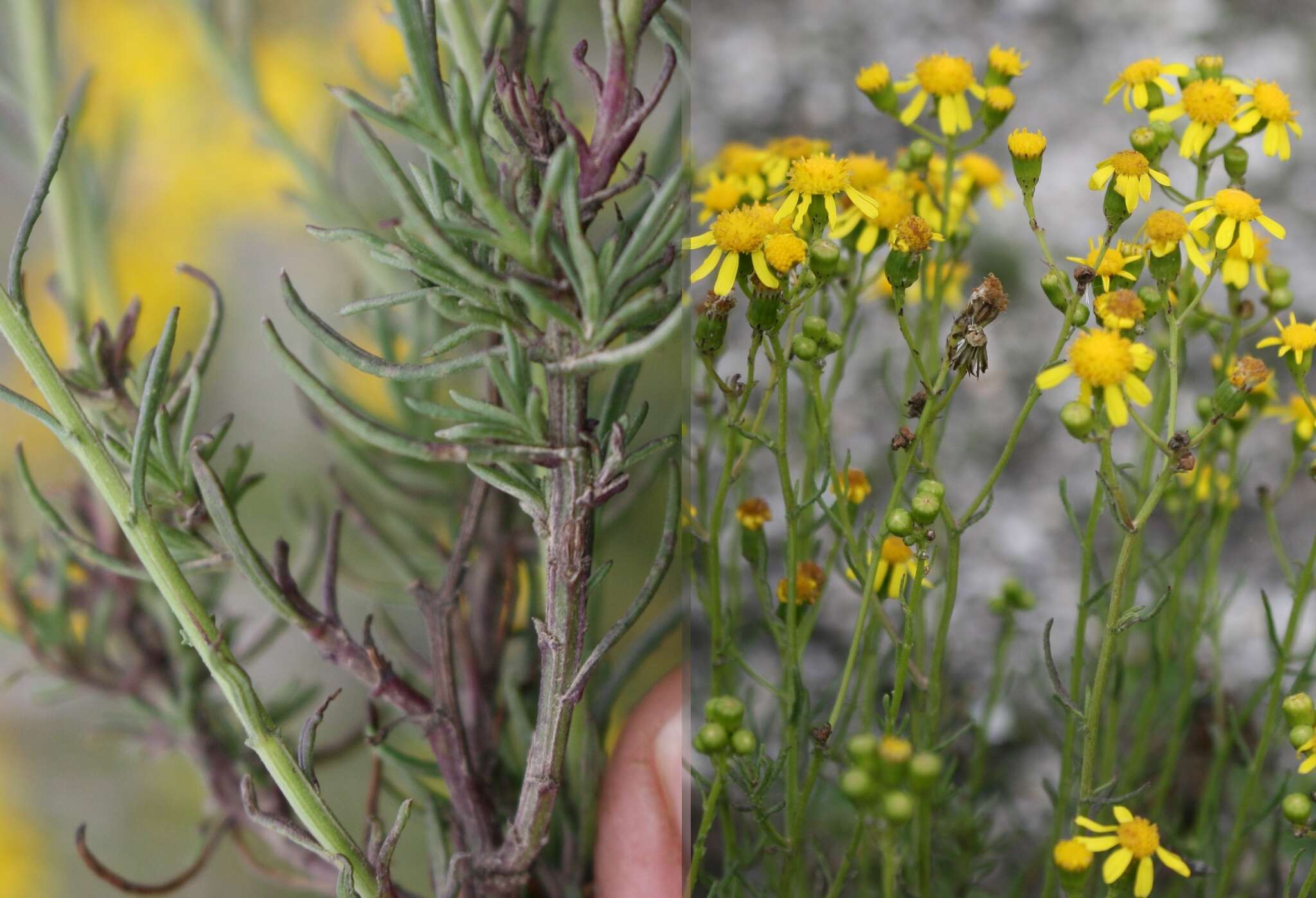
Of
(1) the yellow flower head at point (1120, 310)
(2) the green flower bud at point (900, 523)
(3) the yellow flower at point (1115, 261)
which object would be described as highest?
(3) the yellow flower at point (1115, 261)

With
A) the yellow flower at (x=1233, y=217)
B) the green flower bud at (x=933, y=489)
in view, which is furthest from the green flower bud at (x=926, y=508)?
the yellow flower at (x=1233, y=217)

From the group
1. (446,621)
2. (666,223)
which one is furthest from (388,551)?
(666,223)

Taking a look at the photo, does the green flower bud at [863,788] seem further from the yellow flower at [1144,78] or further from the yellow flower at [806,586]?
the yellow flower at [1144,78]

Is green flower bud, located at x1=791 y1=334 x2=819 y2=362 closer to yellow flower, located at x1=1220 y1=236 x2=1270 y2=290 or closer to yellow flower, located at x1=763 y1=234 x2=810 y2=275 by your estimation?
yellow flower, located at x1=763 y1=234 x2=810 y2=275

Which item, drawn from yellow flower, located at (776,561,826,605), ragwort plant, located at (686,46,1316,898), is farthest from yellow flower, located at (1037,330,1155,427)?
yellow flower, located at (776,561,826,605)

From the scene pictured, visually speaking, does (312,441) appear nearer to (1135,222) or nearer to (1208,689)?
(1208,689)

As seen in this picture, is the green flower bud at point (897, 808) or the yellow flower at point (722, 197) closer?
the green flower bud at point (897, 808)
